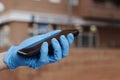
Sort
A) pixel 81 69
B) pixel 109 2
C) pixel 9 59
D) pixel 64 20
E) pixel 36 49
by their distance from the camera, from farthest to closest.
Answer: pixel 109 2 < pixel 64 20 < pixel 81 69 < pixel 9 59 < pixel 36 49

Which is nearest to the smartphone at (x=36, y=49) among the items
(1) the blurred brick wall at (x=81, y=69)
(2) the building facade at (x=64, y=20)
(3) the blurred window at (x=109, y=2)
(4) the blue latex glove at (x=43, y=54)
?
(4) the blue latex glove at (x=43, y=54)

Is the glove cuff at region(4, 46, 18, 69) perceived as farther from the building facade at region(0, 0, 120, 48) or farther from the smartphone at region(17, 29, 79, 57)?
the building facade at region(0, 0, 120, 48)

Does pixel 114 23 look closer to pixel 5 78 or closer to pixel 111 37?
pixel 111 37

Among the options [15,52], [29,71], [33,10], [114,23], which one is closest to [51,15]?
[33,10]

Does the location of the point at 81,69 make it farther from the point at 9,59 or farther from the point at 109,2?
the point at 109,2

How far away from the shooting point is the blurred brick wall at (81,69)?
258 centimetres

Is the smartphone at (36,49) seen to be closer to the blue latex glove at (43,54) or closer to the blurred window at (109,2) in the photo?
the blue latex glove at (43,54)

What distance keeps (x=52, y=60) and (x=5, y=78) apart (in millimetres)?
1285

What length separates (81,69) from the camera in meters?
2.92

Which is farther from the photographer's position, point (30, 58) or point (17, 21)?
point (17, 21)

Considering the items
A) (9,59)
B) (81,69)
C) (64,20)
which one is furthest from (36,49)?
(64,20)

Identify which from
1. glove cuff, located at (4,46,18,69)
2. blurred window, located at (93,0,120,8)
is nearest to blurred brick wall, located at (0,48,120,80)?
glove cuff, located at (4,46,18,69)

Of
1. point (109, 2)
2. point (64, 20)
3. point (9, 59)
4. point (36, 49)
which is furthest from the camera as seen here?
point (109, 2)

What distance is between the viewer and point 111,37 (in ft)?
23.5
